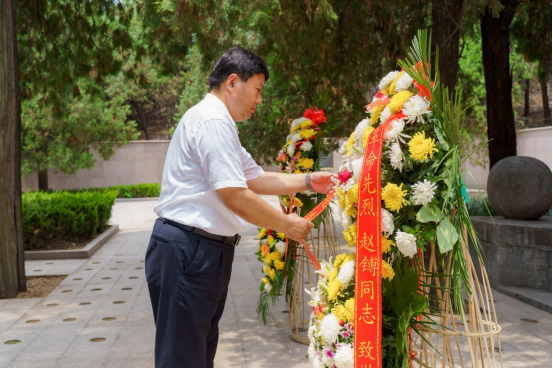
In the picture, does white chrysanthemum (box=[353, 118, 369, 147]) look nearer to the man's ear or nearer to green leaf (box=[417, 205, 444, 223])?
green leaf (box=[417, 205, 444, 223])

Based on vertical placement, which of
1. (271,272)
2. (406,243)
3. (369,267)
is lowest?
(271,272)

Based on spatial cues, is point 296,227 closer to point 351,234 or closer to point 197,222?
point 351,234

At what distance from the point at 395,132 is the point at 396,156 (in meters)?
0.11

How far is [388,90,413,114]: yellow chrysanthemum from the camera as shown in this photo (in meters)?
2.53

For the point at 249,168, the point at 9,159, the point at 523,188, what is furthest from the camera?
the point at 523,188

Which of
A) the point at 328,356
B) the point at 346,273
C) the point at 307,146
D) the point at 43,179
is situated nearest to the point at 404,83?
the point at 346,273

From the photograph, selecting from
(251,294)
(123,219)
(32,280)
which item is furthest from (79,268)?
(123,219)

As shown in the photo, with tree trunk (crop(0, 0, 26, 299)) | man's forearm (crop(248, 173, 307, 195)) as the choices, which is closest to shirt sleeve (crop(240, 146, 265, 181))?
man's forearm (crop(248, 173, 307, 195))

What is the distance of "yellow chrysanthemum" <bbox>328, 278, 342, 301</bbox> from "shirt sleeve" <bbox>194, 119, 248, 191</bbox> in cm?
60

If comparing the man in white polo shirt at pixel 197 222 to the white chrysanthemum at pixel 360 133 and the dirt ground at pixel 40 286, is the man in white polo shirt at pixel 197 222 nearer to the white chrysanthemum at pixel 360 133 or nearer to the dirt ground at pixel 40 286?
the white chrysanthemum at pixel 360 133

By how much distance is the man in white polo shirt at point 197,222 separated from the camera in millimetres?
2537

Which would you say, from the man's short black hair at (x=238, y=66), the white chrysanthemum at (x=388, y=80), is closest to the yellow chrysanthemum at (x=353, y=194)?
the white chrysanthemum at (x=388, y=80)

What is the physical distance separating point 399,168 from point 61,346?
3785 millimetres

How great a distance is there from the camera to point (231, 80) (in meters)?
2.73
